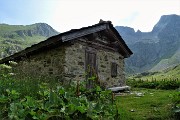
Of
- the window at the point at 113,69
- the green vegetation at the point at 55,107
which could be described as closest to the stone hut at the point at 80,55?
the window at the point at 113,69

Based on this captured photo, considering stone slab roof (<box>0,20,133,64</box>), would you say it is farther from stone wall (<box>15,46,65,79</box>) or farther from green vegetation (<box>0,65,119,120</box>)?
green vegetation (<box>0,65,119,120</box>)

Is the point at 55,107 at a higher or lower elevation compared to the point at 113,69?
lower

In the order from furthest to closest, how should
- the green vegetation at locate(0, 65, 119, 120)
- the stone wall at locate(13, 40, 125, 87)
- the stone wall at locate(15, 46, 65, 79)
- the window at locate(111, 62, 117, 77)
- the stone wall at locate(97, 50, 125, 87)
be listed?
the window at locate(111, 62, 117, 77) → the stone wall at locate(97, 50, 125, 87) → the stone wall at locate(15, 46, 65, 79) → the stone wall at locate(13, 40, 125, 87) → the green vegetation at locate(0, 65, 119, 120)

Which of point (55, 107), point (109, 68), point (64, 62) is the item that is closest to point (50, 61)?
point (64, 62)

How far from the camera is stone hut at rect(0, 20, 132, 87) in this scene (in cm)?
1409

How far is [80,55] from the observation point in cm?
1510

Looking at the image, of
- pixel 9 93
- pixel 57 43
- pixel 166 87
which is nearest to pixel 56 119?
pixel 9 93

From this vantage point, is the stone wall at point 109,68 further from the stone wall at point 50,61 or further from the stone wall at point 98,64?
the stone wall at point 50,61

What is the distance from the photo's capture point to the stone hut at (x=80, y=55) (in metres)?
14.1

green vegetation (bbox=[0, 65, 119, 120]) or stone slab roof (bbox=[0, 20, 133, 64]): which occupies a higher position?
stone slab roof (bbox=[0, 20, 133, 64])

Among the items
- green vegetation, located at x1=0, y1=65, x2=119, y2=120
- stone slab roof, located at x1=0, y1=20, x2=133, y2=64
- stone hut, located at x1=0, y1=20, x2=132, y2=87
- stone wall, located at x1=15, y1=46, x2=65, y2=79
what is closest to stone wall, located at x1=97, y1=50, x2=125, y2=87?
stone hut, located at x1=0, y1=20, x2=132, y2=87

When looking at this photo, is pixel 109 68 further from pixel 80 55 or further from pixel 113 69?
pixel 80 55

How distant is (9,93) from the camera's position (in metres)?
5.31

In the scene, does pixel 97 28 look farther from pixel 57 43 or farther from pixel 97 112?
pixel 97 112
